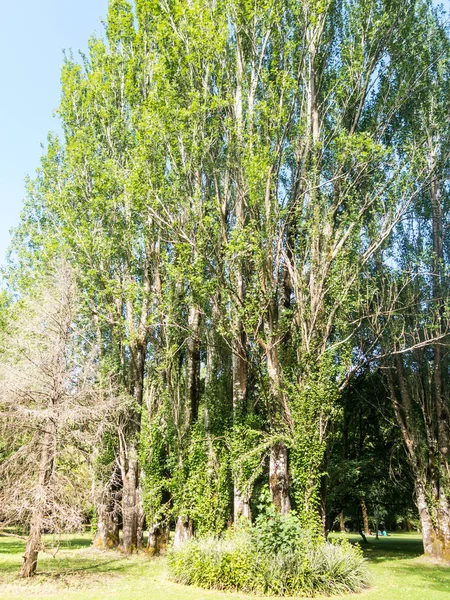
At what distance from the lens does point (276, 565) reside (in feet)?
27.4

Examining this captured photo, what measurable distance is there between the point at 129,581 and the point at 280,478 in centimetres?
371

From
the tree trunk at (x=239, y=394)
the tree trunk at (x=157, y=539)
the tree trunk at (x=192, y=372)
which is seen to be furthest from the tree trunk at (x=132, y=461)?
the tree trunk at (x=239, y=394)

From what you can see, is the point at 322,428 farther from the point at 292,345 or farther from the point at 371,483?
the point at 371,483

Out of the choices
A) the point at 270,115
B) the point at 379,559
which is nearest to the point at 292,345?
the point at 270,115

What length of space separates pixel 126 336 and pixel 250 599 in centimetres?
834

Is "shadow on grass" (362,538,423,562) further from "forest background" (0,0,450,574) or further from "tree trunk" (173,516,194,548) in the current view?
"tree trunk" (173,516,194,548)

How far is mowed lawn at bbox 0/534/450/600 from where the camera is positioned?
7895mm

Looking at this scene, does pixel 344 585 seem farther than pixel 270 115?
No

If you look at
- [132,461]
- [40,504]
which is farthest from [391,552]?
[40,504]

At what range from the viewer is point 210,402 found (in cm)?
1270

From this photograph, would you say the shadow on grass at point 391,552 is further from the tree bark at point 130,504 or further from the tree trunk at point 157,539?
the tree bark at point 130,504

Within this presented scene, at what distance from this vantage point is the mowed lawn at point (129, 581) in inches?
311

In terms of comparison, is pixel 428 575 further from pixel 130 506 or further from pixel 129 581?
pixel 130 506

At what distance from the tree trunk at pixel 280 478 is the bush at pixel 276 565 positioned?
121cm
